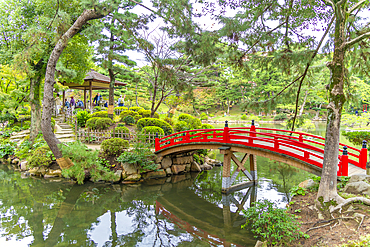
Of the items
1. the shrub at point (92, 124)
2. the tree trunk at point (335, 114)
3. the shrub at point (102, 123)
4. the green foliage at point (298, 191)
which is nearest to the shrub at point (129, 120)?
the shrub at point (102, 123)

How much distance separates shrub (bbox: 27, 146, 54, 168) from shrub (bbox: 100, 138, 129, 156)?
8.47 ft

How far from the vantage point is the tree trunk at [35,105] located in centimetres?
1361

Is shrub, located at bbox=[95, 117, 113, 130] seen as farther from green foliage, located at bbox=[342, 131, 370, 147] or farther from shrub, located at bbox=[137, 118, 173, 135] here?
green foliage, located at bbox=[342, 131, 370, 147]

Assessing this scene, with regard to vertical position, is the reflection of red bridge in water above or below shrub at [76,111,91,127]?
below

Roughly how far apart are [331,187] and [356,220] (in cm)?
90

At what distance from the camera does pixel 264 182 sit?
11078 mm

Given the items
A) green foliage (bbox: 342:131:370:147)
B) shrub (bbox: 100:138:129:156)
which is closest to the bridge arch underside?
shrub (bbox: 100:138:129:156)

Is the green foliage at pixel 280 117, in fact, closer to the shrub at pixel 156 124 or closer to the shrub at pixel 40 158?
the shrub at pixel 156 124

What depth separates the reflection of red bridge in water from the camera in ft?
22.3

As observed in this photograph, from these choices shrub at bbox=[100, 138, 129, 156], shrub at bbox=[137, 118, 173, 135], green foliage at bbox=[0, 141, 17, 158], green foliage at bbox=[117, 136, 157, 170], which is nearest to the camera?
green foliage at bbox=[117, 136, 157, 170]

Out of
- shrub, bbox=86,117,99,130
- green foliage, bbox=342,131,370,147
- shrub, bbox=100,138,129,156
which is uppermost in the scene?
shrub, bbox=86,117,99,130

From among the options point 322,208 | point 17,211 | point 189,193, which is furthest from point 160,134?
point 322,208

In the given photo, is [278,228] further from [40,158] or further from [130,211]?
[40,158]

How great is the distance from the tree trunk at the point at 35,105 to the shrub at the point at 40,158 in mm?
2402
